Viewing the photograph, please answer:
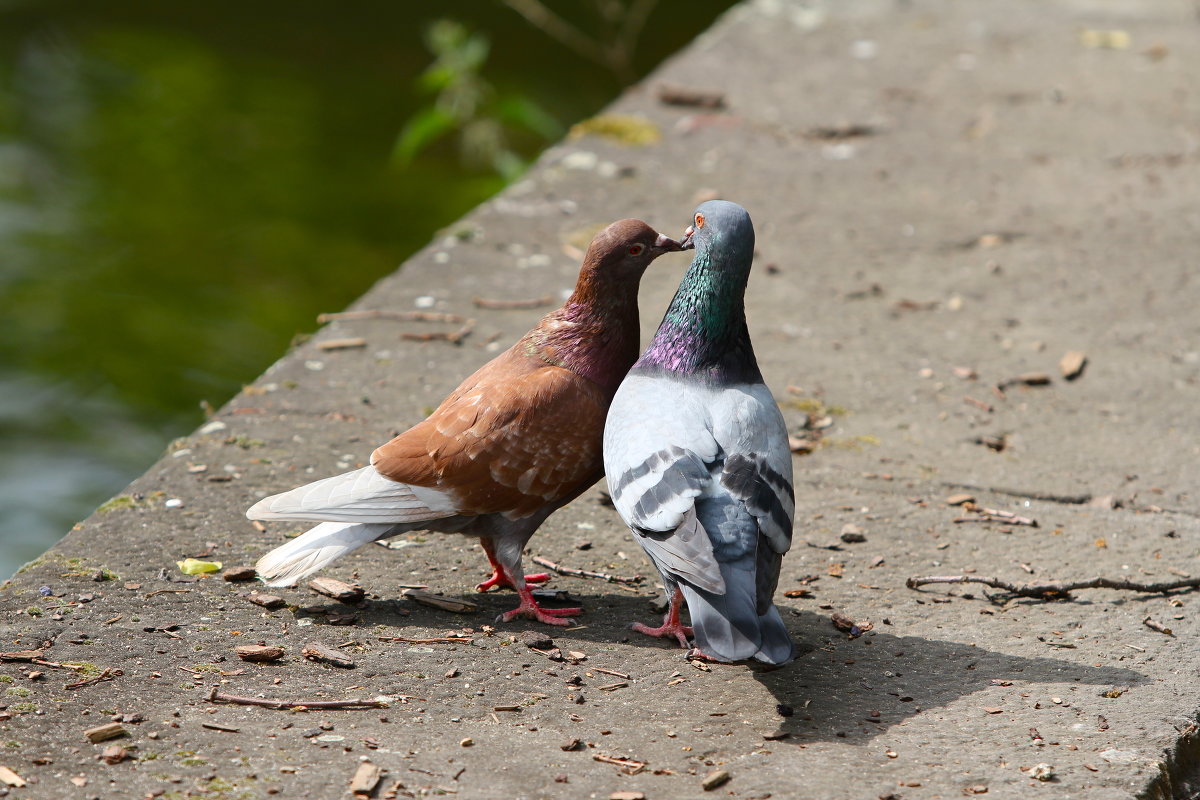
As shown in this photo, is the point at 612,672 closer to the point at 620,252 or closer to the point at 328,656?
the point at 328,656

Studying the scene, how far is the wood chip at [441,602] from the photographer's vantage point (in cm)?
304

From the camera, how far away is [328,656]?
2.76 metres

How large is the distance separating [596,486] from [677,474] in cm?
104

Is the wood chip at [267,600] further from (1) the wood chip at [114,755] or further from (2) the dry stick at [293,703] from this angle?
(1) the wood chip at [114,755]

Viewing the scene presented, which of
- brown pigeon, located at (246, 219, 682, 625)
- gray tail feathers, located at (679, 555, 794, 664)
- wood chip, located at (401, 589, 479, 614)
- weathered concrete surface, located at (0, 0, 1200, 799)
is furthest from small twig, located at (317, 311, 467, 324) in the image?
gray tail feathers, located at (679, 555, 794, 664)

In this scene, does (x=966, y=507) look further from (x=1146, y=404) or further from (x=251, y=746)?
(x=251, y=746)

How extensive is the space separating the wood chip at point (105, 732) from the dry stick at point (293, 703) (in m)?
0.19

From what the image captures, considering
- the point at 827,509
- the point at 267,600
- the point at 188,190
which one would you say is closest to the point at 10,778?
the point at 267,600

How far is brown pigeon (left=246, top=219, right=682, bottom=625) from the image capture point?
296 centimetres

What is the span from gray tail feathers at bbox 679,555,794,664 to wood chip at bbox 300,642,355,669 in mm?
742

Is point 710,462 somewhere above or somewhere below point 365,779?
above

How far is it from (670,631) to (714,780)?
0.62 m

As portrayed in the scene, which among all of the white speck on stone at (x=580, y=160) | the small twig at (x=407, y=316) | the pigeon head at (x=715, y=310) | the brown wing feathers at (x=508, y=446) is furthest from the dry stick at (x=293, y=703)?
the white speck on stone at (x=580, y=160)

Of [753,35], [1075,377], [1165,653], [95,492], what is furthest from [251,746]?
[753,35]
